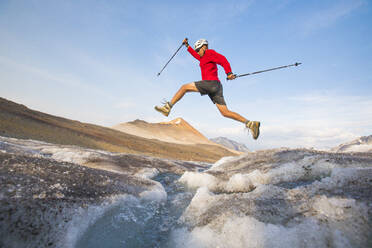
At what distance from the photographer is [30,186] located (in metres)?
Result: 1.98

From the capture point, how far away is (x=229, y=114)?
5.19 metres

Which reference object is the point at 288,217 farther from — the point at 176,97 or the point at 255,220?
the point at 176,97

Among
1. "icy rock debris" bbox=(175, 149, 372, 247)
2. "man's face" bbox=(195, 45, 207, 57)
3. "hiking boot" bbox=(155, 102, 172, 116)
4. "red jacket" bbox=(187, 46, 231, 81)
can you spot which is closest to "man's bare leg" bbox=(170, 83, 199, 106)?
"hiking boot" bbox=(155, 102, 172, 116)

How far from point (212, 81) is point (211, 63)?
43 centimetres

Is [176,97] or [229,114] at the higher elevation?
[176,97]

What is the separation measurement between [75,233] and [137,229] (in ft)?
2.04

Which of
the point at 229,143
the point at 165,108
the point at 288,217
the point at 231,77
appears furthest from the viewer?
the point at 229,143

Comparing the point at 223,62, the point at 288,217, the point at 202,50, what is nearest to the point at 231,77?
the point at 223,62

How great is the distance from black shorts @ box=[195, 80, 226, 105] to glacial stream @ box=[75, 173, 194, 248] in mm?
2726

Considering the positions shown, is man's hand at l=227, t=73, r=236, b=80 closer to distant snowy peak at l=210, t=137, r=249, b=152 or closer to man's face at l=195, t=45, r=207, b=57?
man's face at l=195, t=45, r=207, b=57

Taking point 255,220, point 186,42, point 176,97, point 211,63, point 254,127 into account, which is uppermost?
point 186,42

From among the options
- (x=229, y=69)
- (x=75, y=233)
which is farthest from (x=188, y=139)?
(x=75, y=233)

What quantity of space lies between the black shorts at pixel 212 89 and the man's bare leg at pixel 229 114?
9cm

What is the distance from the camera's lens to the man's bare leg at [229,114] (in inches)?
203
